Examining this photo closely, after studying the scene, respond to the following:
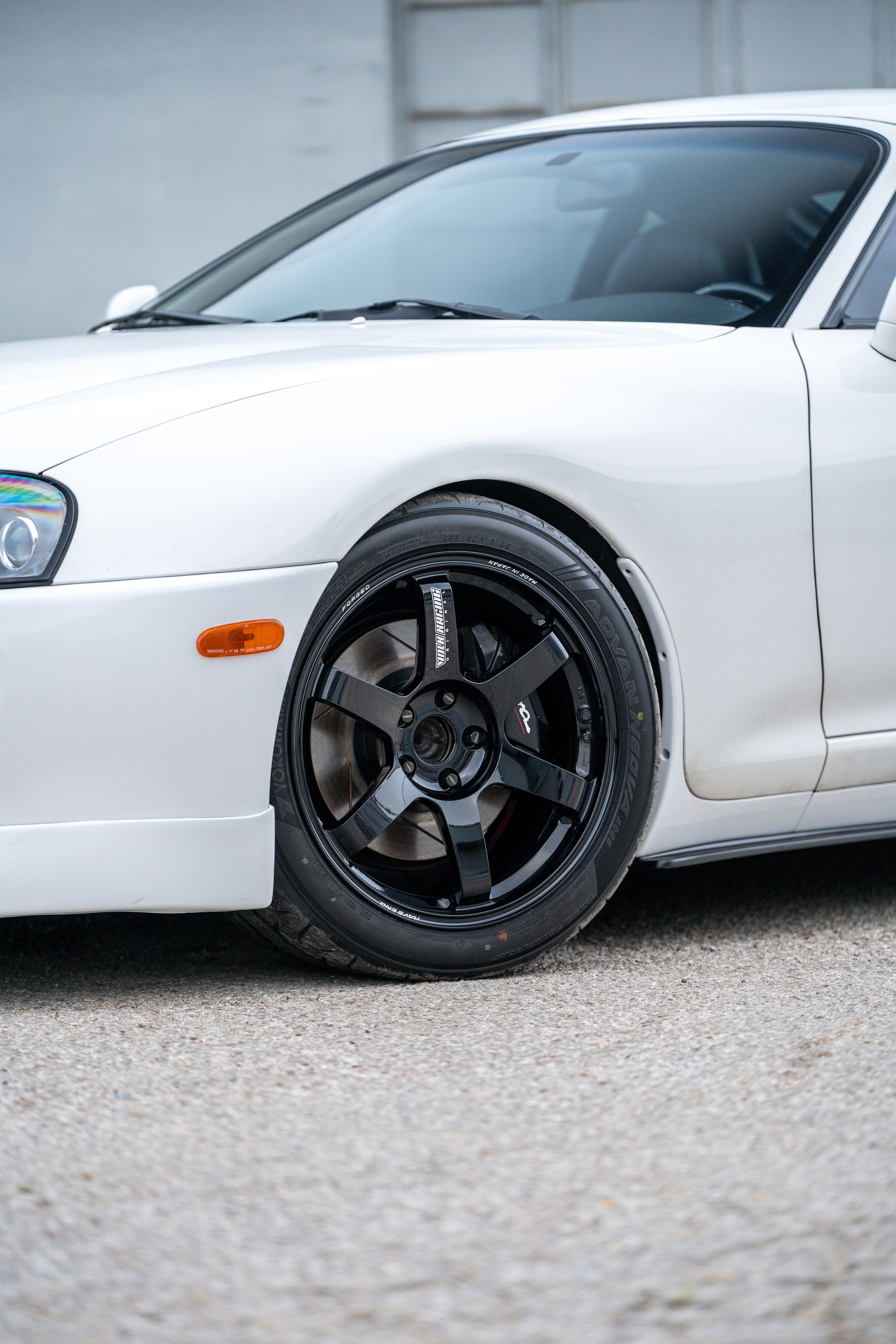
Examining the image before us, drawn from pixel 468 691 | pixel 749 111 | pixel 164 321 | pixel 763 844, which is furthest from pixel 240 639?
pixel 749 111

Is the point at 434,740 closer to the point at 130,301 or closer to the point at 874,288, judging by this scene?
the point at 874,288

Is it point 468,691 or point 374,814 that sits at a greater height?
point 468,691

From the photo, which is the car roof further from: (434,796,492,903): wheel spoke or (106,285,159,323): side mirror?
(434,796,492,903): wheel spoke

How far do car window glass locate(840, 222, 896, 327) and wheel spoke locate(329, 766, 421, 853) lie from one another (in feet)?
4.01

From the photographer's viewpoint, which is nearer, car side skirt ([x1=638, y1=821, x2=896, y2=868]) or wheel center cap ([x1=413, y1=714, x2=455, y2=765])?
wheel center cap ([x1=413, y1=714, x2=455, y2=765])

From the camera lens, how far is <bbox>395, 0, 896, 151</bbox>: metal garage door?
27.5ft

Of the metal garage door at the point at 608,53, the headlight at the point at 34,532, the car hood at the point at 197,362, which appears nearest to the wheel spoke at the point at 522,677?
the car hood at the point at 197,362

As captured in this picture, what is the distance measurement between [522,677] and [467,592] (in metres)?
0.16

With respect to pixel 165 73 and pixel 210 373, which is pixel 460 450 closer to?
pixel 210 373

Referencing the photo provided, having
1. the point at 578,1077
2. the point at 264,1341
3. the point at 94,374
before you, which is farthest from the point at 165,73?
the point at 264,1341

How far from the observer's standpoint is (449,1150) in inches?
70.9

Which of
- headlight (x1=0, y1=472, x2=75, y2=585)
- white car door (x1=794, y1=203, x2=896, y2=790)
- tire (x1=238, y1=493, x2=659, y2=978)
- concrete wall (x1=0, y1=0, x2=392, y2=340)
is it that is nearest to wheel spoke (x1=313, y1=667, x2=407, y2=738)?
tire (x1=238, y1=493, x2=659, y2=978)

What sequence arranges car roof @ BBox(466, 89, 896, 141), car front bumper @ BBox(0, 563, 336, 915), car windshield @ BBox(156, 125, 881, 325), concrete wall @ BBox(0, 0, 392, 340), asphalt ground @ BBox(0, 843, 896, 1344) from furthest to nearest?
concrete wall @ BBox(0, 0, 392, 340), car roof @ BBox(466, 89, 896, 141), car windshield @ BBox(156, 125, 881, 325), car front bumper @ BBox(0, 563, 336, 915), asphalt ground @ BBox(0, 843, 896, 1344)

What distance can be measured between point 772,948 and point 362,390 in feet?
4.13
